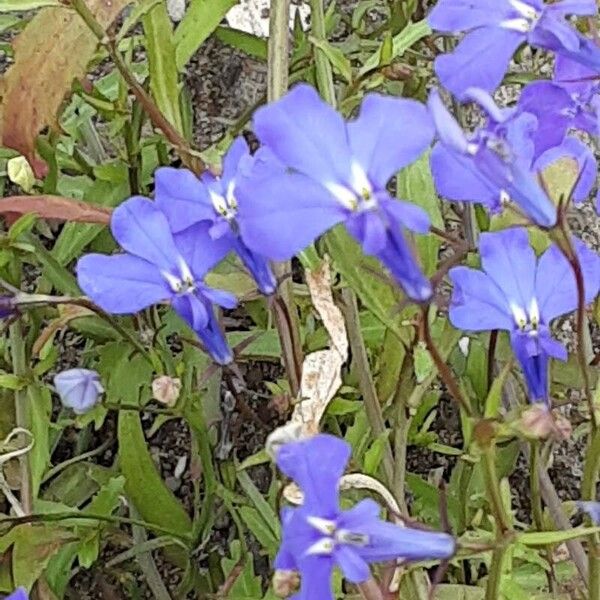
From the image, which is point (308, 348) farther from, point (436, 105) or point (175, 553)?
point (436, 105)

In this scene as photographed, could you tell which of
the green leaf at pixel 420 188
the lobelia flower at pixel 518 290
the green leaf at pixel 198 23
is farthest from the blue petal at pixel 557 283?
the green leaf at pixel 198 23

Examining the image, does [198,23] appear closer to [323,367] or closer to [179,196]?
[179,196]

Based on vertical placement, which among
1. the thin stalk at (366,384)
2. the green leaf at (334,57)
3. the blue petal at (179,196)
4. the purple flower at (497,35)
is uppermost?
the purple flower at (497,35)

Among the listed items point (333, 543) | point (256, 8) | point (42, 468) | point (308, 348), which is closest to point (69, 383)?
point (42, 468)

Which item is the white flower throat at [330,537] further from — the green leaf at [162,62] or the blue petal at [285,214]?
the green leaf at [162,62]

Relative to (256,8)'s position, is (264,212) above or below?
above

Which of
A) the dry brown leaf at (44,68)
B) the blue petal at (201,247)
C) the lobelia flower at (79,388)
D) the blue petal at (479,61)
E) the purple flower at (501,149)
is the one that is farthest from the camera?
the lobelia flower at (79,388)
